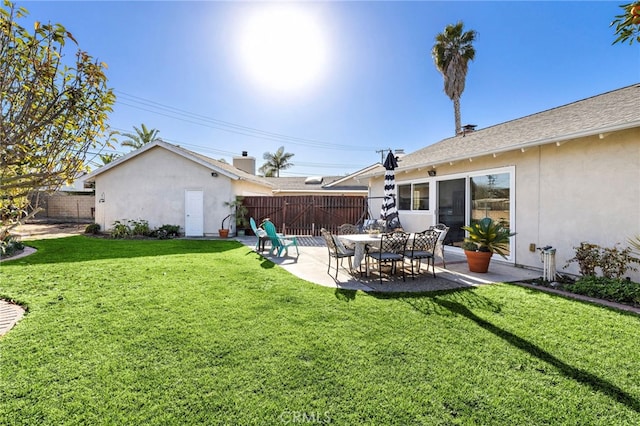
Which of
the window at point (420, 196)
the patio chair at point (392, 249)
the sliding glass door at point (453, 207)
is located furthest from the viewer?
the window at point (420, 196)

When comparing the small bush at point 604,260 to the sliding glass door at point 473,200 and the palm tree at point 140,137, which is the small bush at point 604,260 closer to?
the sliding glass door at point 473,200

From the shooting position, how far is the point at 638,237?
571cm

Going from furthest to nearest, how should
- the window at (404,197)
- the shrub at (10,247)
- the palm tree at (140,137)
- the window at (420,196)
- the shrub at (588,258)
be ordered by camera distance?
1. the palm tree at (140,137)
2. the window at (404,197)
3. the window at (420,196)
4. the shrub at (10,247)
5. the shrub at (588,258)

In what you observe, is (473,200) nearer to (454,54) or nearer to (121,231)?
(121,231)

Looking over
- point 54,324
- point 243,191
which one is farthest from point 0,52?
point 243,191

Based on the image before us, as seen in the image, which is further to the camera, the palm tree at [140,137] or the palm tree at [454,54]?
the palm tree at [140,137]

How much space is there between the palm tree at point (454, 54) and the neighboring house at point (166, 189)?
17.3 metres

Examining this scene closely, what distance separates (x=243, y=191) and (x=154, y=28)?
9.70m

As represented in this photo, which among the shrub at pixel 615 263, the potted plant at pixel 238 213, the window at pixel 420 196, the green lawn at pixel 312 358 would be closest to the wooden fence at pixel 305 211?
the potted plant at pixel 238 213

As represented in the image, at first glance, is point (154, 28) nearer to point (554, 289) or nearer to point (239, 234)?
point (239, 234)

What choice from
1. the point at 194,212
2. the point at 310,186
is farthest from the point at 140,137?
the point at 194,212

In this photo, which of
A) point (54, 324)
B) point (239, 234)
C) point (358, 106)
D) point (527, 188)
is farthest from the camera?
point (358, 106)

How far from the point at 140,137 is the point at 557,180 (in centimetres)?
3173

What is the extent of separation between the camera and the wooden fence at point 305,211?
15977mm
